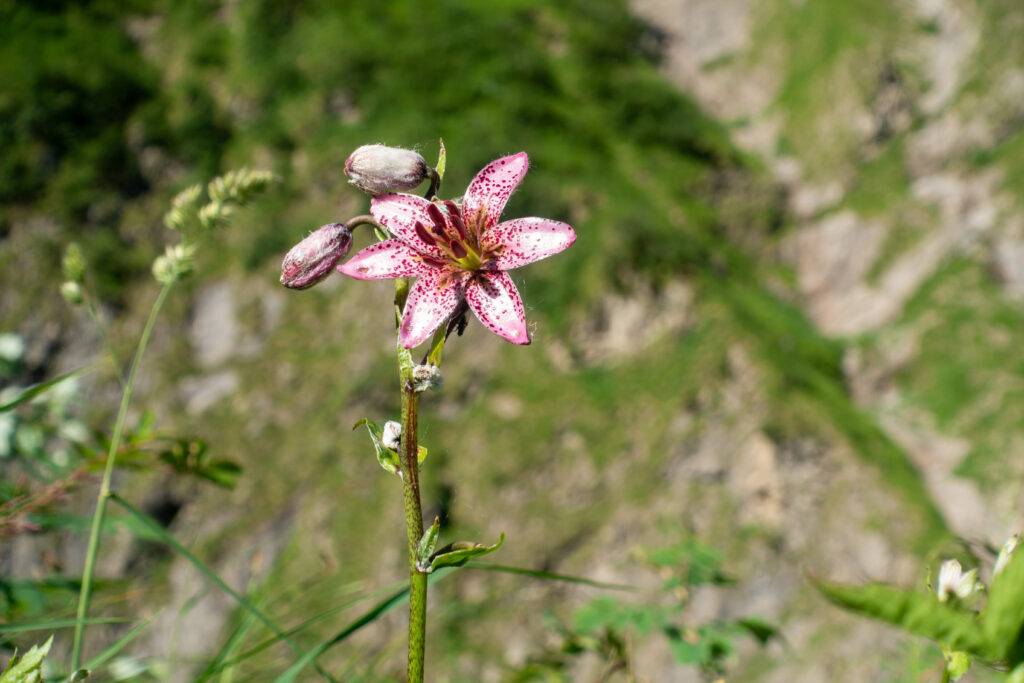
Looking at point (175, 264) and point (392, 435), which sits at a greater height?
point (175, 264)

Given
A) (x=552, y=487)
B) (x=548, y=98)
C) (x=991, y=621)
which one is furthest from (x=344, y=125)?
(x=991, y=621)

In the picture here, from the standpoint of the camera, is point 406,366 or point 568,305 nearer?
point 406,366

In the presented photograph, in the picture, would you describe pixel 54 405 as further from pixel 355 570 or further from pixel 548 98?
pixel 548 98

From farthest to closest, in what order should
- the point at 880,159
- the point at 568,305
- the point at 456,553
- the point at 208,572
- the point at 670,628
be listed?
the point at 880,159
the point at 568,305
the point at 670,628
the point at 208,572
the point at 456,553

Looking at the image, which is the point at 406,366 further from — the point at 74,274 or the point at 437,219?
the point at 74,274

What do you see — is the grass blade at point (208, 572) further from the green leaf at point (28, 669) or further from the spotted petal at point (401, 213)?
the spotted petal at point (401, 213)

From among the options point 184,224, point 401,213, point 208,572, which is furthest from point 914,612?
point 184,224

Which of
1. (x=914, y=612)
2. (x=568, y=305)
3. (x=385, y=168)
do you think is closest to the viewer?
(x=914, y=612)
